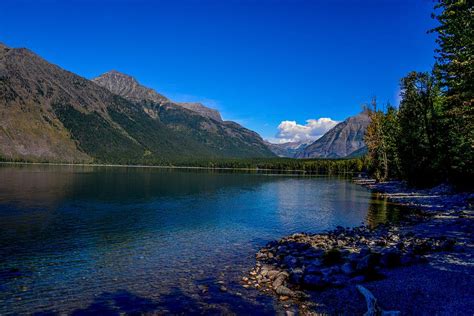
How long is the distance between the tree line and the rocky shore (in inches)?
570

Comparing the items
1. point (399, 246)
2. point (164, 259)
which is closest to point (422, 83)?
point (399, 246)

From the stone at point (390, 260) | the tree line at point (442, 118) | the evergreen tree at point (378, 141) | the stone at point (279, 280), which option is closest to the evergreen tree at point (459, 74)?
the tree line at point (442, 118)

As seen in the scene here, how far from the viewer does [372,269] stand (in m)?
21.7

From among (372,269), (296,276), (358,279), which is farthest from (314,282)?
(372,269)

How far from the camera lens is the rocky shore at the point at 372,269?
17.1 metres

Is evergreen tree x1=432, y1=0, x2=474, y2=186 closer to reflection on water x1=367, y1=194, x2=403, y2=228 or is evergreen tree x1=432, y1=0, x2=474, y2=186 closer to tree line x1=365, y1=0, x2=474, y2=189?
tree line x1=365, y1=0, x2=474, y2=189

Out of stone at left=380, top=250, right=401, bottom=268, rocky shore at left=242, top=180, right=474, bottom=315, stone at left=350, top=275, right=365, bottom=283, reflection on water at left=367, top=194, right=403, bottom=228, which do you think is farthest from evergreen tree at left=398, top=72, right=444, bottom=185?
A: stone at left=350, top=275, right=365, bottom=283

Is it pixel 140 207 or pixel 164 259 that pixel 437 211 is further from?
pixel 140 207

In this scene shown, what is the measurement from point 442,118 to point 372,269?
161 feet

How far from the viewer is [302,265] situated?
2472 cm

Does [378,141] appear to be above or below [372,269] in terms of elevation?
above

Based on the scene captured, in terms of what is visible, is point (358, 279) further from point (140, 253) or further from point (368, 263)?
point (140, 253)

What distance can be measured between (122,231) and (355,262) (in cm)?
2674

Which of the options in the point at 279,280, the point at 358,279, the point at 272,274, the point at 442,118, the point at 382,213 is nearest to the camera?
the point at 358,279
